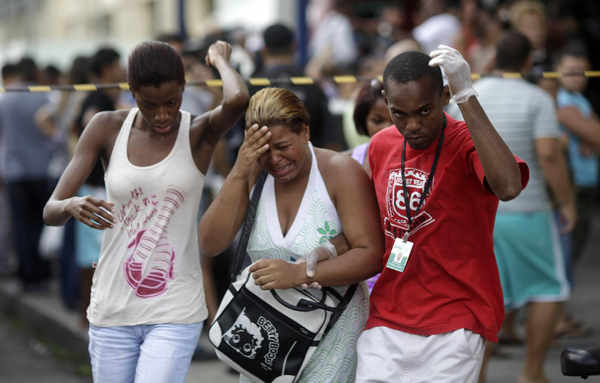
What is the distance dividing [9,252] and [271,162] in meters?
8.37

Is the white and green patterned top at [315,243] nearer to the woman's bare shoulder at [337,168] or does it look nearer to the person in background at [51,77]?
the woman's bare shoulder at [337,168]

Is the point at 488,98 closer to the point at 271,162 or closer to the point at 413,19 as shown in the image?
the point at 271,162

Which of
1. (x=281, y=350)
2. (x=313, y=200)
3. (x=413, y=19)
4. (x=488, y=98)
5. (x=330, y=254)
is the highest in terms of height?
(x=413, y=19)

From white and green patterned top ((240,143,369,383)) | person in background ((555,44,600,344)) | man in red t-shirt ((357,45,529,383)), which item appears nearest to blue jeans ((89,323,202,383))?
white and green patterned top ((240,143,369,383))

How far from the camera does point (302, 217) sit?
9.97ft

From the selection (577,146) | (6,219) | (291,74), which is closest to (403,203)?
(291,74)

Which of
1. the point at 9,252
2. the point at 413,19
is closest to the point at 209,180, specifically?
the point at 9,252

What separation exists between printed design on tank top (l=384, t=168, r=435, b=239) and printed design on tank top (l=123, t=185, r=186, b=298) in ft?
2.90

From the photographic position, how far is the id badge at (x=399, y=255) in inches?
114

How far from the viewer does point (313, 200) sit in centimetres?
306

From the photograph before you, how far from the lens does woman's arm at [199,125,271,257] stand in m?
2.93

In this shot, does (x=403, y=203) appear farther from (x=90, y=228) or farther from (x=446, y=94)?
(x=90, y=228)

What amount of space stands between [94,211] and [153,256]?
0.38 meters

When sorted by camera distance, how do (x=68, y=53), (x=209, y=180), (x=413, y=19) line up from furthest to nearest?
(x=68, y=53), (x=413, y=19), (x=209, y=180)
